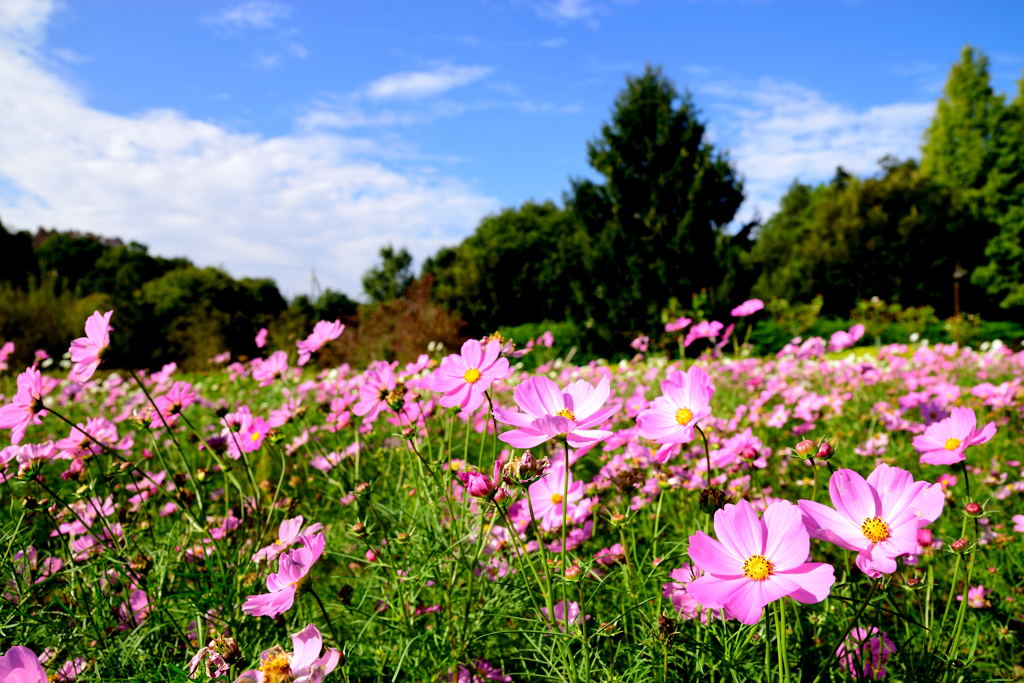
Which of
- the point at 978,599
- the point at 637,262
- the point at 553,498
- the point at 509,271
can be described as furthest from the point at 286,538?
the point at 509,271

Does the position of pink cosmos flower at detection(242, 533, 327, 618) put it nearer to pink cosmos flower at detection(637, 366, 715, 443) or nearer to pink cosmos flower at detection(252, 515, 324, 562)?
pink cosmos flower at detection(252, 515, 324, 562)

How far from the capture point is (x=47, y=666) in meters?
1.04

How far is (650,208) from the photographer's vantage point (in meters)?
12.4

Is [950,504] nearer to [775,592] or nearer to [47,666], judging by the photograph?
[775,592]

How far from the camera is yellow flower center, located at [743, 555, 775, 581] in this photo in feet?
2.17

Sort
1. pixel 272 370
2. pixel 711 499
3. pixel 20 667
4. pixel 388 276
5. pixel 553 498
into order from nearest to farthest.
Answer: pixel 20 667 → pixel 711 499 → pixel 553 498 → pixel 272 370 → pixel 388 276

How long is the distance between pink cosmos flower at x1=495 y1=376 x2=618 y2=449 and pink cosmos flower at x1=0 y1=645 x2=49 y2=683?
60 cm

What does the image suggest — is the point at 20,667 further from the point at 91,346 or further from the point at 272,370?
the point at 272,370

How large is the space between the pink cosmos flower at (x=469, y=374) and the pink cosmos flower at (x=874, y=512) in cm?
48

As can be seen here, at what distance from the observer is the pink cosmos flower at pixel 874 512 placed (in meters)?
0.70

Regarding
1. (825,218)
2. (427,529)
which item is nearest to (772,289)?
(825,218)

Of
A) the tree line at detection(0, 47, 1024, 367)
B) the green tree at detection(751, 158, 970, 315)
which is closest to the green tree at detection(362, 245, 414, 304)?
the tree line at detection(0, 47, 1024, 367)

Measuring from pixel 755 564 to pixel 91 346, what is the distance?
134 centimetres

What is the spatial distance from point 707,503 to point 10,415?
4.47ft
